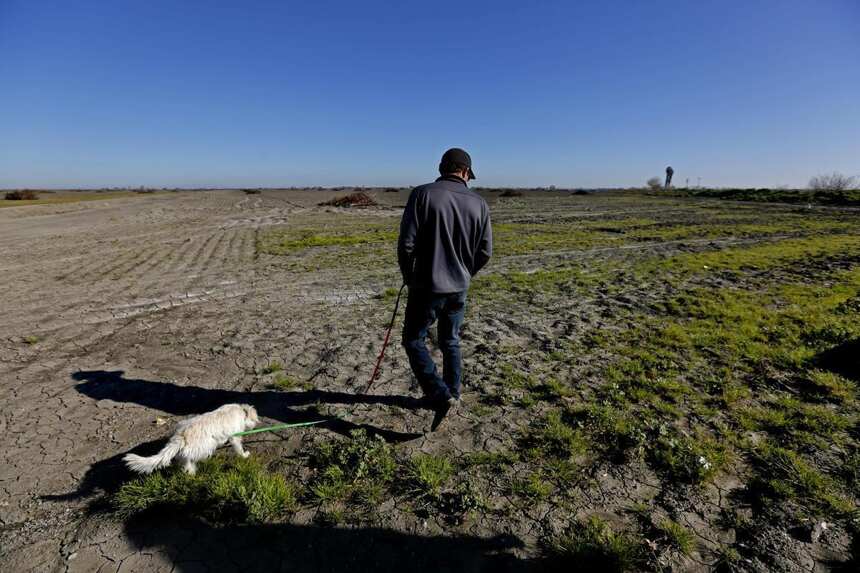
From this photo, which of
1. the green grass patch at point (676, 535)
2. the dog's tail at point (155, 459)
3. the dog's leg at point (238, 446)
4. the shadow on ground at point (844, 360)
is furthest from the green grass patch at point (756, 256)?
the dog's tail at point (155, 459)

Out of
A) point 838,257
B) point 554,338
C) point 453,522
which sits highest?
point 838,257

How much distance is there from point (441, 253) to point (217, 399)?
3.49 m

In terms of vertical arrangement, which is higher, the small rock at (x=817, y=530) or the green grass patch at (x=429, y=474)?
the green grass patch at (x=429, y=474)

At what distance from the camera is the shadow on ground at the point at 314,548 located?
276 cm

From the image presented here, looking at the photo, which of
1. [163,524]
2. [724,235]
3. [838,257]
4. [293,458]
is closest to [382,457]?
[293,458]

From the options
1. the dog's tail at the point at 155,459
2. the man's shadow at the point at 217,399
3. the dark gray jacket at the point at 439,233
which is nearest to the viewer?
the dog's tail at the point at 155,459

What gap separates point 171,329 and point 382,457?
5676 millimetres

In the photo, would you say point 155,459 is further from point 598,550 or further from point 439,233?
point 598,550

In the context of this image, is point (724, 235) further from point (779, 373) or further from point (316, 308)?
point (316, 308)

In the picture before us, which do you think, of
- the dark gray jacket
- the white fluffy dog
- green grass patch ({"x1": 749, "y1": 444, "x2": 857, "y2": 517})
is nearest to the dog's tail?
the white fluffy dog

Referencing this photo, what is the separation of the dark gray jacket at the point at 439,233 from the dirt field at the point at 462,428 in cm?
174

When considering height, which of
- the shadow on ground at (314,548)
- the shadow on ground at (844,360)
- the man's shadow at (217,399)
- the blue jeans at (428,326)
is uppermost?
the blue jeans at (428,326)

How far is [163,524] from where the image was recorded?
3.08 meters

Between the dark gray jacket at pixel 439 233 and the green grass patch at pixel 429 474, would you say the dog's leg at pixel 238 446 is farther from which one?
the dark gray jacket at pixel 439 233
